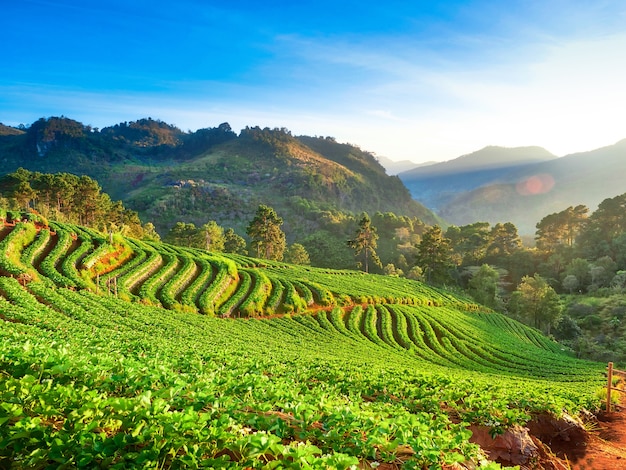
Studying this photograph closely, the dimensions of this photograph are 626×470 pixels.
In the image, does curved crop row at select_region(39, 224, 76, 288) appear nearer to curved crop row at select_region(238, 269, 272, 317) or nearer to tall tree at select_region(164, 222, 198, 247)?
curved crop row at select_region(238, 269, 272, 317)

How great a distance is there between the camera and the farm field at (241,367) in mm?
4328

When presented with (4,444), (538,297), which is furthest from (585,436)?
(538,297)

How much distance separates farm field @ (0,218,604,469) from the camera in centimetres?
433

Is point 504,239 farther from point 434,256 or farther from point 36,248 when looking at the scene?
point 36,248

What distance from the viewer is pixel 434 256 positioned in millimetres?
85562

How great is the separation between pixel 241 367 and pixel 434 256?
80.0 meters

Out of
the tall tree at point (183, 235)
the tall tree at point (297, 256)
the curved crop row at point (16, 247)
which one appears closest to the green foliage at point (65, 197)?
the tall tree at point (183, 235)

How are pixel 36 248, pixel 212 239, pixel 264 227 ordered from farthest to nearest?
pixel 212 239 < pixel 264 227 < pixel 36 248

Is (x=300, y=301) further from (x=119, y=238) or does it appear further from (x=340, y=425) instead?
(x=340, y=425)

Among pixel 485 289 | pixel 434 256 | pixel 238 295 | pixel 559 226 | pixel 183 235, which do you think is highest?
pixel 559 226

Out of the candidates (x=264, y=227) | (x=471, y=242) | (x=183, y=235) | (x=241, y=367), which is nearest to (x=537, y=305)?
(x=471, y=242)

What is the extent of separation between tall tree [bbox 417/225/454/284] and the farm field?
19126mm

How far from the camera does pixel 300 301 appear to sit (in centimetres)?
4506

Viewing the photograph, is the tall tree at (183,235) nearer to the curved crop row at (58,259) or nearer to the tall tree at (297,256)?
the tall tree at (297,256)
